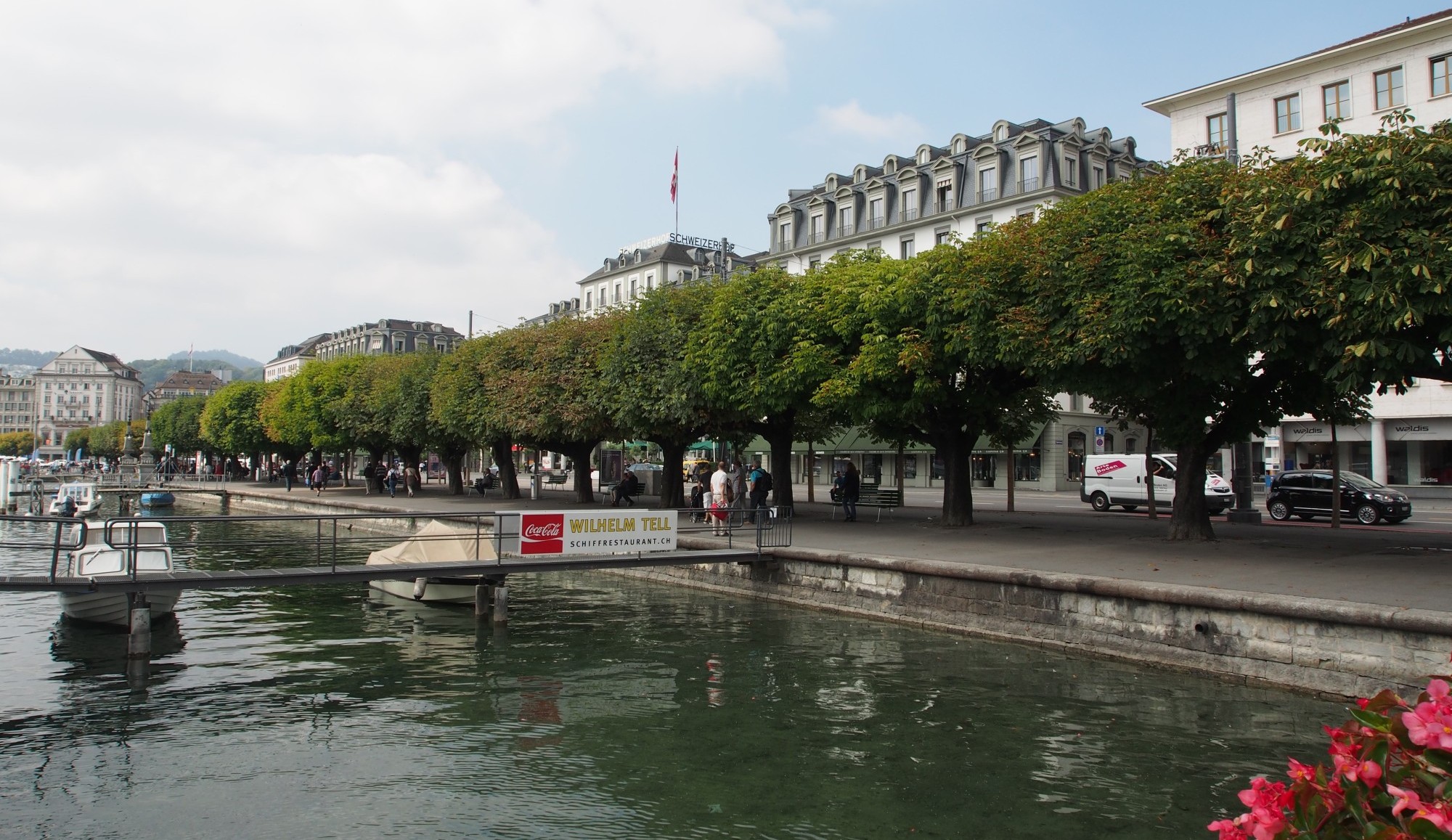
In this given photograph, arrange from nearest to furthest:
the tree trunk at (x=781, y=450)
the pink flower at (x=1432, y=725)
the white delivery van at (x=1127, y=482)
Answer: the pink flower at (x=1432, y=725), the tree trunk at (x=781, y=450), the white delivery van at (x=1127, y=482)

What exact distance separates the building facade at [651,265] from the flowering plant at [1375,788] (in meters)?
84.6

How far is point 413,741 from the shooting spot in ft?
37.5

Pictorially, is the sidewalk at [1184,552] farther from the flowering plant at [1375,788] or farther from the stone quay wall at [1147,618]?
the flowering plant at [1375,788]

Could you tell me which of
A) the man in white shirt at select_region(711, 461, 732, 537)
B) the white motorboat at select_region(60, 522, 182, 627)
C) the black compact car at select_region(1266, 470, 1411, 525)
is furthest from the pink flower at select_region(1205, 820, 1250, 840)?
the black compact car at select_region(1266, 470, 1411, 525)

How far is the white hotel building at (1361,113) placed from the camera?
1654 inches

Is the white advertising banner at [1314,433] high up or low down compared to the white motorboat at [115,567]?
up

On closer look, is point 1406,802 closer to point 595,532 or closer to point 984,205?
point 595,532

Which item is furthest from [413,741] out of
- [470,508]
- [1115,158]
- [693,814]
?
[1115,158]

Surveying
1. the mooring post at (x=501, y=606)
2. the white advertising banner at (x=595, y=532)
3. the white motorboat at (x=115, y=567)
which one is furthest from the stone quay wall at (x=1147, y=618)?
the white motorboat at (x=115, y=567)

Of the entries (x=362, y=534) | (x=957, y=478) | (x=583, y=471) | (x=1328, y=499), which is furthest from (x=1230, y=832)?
(x=583, y=471)

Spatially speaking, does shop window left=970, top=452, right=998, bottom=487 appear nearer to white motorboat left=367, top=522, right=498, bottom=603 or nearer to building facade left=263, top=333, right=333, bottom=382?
white motorboat left=367, top=522, right=498, bottom=603

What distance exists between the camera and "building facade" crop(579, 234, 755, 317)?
91812mm

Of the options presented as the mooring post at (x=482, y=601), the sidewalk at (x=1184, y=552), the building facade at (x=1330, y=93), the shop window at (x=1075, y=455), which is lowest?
the mooring post at (x=482, y=601)

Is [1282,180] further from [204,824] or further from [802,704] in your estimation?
[204,824]
